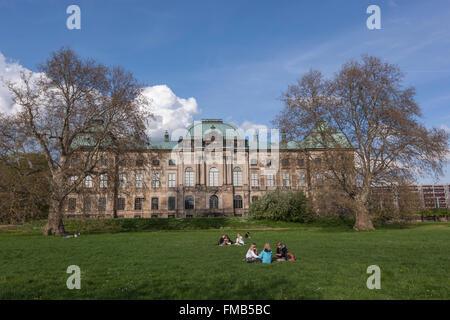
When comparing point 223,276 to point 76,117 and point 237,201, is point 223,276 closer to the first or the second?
point 76,117

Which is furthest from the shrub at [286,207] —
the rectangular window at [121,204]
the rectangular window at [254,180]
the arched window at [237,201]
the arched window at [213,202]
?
the rectangular window at [121,204]

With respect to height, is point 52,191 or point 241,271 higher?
point 52,191

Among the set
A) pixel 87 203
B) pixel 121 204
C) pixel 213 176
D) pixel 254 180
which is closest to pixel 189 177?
pixel 213 176

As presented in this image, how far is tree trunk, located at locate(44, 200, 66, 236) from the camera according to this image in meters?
26.5

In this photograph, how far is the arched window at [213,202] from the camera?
6156cm

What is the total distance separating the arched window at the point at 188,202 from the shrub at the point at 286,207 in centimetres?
2027

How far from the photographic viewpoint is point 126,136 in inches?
1107

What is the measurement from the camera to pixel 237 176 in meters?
64.4

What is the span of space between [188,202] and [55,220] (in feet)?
117

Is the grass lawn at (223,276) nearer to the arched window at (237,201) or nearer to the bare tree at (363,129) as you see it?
the bare tree at (363,129)

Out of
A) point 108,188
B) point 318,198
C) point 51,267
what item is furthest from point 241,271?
point 318,198
